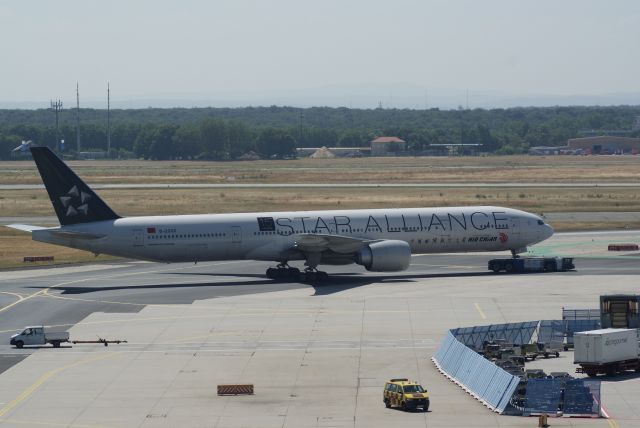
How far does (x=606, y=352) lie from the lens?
1903 inches

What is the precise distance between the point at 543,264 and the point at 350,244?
51.1 ft

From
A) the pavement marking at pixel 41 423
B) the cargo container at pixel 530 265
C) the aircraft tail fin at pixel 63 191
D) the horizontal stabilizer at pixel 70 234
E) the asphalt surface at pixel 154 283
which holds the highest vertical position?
the aircraft tail fin at pixel 63 191

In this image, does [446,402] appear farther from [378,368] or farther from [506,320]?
[506,320]

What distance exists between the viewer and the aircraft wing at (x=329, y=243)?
77062mm

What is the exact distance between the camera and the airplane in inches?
3054

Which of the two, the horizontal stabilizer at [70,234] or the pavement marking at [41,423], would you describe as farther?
the horizontal stabilizer at [70,234]

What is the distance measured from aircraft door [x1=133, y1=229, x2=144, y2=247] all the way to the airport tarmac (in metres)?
3.11

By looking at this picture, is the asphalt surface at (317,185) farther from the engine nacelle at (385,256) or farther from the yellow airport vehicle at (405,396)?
the yellow airport vehicle at (405,396)

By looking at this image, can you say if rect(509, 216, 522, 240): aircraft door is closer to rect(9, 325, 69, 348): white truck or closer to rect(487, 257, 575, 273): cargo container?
rect(487, 257, 575, 273): cargo container

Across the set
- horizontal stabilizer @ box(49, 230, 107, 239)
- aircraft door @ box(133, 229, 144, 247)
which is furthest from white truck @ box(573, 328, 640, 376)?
horizontal stabilizer @ box(49, 230, 107, 239)

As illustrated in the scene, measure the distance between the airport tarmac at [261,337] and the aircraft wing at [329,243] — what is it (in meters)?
2.39

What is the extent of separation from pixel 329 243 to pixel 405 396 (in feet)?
119

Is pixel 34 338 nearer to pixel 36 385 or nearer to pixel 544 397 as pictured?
pixel 36 385

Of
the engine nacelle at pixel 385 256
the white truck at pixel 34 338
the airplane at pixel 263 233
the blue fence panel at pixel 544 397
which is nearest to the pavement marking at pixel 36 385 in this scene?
the white truck at pixel 34 338
